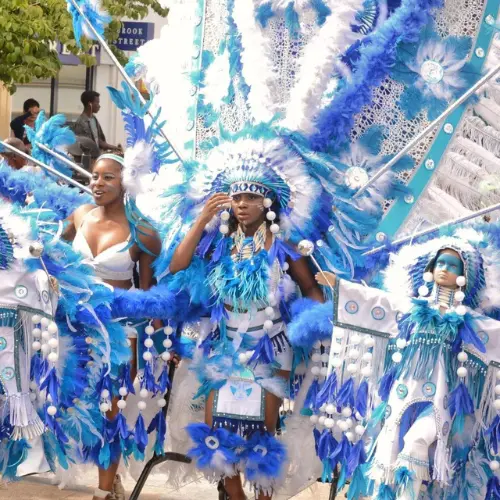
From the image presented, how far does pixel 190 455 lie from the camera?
21.2 feet

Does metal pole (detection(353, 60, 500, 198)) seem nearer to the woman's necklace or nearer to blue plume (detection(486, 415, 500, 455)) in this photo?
the woman's necklace

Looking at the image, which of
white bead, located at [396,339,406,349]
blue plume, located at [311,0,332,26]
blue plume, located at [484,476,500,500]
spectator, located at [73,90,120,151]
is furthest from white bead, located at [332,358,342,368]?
spectator, located at [73,90,120,151]

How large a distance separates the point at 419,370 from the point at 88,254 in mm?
1844

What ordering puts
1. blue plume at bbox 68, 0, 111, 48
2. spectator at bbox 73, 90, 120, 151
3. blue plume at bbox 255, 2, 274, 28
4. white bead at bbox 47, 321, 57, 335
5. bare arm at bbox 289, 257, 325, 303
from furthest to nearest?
1. spectator at bbox 73, 90, 120, 151
2. blue plume at bbox 68, 0, 111, 48
3. blue plume at bbox 255, 2, 274, 28
4. bare arm at bbox 289, 257, 325, 303
5. white bead at bbox 47, 321, 57, 335

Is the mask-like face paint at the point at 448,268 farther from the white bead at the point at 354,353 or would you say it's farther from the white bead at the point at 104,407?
the white bead at the point at 104,407

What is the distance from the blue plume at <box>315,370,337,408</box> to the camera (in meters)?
6.16

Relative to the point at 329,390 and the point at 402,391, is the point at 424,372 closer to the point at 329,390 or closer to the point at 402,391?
the point at 402,391

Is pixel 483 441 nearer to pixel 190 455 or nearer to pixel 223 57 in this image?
pixel 190 455

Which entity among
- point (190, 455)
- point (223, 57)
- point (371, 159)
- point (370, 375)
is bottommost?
point (190, 455)

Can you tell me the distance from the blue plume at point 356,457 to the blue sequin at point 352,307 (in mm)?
579

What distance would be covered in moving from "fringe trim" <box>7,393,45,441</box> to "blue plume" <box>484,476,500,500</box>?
197 cm

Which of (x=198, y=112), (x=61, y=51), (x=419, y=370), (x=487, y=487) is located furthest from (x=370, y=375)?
(x=61, y=51)

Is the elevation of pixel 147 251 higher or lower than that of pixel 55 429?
higher

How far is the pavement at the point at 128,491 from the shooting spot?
23.3 feet
